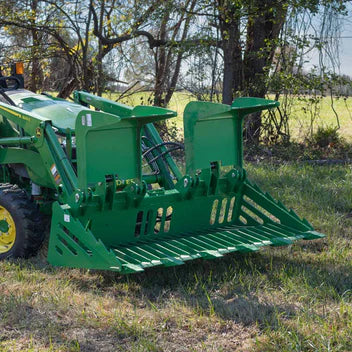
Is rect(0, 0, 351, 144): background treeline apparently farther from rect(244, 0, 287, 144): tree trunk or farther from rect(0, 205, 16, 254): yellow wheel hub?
rect(0, 205, 16, 254): yellow wheel hub

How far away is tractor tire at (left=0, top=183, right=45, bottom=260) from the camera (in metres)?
4.97

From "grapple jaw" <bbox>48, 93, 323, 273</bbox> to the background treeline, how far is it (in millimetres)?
4368

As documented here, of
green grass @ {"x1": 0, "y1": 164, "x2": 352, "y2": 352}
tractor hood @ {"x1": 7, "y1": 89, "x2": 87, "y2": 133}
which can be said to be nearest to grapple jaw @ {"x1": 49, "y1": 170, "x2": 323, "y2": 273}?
green grass @ {"x1": 0, "y1": 164, "x2": 352, "y2": 352}

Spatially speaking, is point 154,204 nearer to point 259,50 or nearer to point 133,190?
point 133,190

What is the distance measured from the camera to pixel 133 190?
16.0 feet

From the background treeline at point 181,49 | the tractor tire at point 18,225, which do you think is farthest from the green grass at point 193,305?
the background treeline at point 181,49

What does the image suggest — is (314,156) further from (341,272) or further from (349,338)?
(349,338)

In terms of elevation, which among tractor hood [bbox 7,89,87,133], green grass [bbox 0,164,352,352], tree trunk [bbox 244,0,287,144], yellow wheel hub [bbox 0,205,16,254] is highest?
tree trunk [bbox 244,0,287,144]

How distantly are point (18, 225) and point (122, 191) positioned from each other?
0.81 meters

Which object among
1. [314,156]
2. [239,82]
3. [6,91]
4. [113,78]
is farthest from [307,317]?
[113,78]

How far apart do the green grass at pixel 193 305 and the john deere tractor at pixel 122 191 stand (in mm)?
187

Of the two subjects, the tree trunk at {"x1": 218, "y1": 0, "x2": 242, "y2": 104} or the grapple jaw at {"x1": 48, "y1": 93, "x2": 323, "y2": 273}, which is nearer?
the grapple jaw at {"x1": 48, "y1": 93, "x2": 323, "y2": 273}

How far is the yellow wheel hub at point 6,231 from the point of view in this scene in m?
5.11

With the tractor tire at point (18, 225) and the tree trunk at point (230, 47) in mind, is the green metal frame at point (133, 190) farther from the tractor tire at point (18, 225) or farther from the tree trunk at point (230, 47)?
the tree trunk at point (230, 47)
